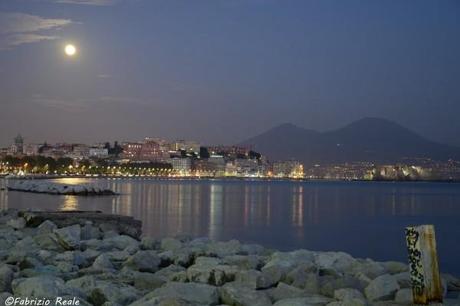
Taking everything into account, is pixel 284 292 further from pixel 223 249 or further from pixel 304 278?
pixel 223 249

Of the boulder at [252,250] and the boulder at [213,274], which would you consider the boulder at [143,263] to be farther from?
the boulder at [252,250]

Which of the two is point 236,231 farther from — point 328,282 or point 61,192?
point 61,192

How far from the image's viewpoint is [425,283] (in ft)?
18.3

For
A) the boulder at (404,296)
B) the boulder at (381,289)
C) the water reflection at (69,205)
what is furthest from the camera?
the water reflection at (69,205)

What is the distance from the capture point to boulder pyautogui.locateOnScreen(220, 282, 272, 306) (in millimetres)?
5484

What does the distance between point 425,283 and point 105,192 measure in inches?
1727

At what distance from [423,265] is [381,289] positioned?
2.25ft

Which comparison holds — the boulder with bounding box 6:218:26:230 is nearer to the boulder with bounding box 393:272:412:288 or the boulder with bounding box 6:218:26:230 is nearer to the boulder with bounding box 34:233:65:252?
the boulder with bounding box 34:233:65:252

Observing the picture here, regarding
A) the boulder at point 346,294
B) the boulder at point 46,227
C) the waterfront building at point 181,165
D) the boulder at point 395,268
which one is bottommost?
the boulder at point 395,268

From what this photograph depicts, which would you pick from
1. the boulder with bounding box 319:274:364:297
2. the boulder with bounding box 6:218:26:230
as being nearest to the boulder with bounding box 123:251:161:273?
the boulder with bounding box 319:274:364:297

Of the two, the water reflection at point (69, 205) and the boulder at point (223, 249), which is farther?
the water reflection at point (69, 205)

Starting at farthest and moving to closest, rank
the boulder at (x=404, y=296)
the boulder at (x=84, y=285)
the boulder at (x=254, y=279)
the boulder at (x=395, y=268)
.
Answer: the boulder at (x=395, y=268) → the boulder at (x=254, y=279) → the boulder at (x=404, y=296) → the boulder at (x=84, y=285)

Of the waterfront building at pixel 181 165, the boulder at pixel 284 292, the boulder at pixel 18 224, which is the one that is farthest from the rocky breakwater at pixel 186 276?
the waterfront building at pixel 181 165

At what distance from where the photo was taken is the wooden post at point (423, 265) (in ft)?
18.1
